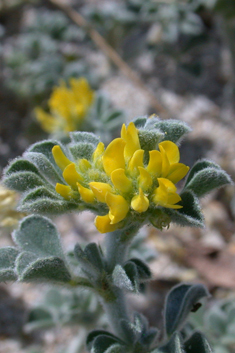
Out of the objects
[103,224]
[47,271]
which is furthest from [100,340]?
[103,224]

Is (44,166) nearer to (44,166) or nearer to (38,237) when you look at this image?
(44,166)

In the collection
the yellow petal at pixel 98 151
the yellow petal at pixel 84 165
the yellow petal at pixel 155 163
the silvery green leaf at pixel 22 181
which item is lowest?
the yellow petal at pixel 155 163

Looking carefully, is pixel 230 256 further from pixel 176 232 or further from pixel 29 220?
pixel 29 220

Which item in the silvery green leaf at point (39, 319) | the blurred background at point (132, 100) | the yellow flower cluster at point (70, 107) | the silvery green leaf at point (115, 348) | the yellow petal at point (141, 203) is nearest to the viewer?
the yellow petal at point (141, 203)

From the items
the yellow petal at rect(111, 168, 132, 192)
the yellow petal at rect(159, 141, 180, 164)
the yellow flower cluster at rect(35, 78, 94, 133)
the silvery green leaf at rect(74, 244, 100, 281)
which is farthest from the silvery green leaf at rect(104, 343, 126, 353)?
the yellow flower cluster at rect(35, 78, 94, 133)

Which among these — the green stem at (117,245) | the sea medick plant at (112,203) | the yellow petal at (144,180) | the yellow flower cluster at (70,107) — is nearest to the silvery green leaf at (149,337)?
the sea medick plant at (112,203)

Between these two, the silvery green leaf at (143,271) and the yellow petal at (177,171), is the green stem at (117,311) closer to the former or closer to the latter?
the silvery green leaf at (143,271)

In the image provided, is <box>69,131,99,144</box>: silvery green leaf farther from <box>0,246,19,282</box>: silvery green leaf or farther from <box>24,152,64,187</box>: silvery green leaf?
<box>0,246,19,282</box>: silvery green leaf
